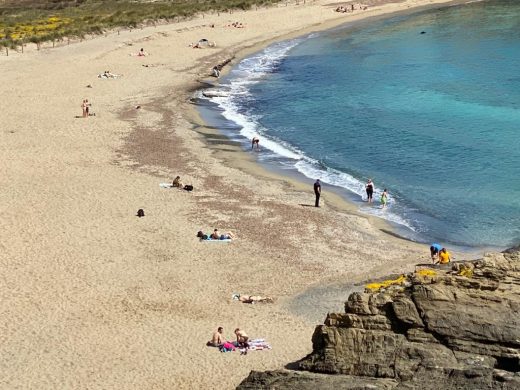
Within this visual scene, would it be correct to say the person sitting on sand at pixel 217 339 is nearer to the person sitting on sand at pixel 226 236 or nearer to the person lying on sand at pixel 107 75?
the person sitting on sand at pixel 226 236

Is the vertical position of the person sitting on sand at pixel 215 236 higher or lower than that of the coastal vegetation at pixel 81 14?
lower

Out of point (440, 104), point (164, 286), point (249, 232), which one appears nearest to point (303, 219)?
point (249, 232)

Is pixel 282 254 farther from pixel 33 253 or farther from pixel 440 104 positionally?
pixel 440 104

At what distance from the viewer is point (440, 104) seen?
2024 inches

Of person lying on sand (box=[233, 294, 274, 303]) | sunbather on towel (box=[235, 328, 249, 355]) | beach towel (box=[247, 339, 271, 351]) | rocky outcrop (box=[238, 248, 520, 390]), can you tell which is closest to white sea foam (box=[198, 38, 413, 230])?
person lying on sand (box=[233, 294, 274, 303])

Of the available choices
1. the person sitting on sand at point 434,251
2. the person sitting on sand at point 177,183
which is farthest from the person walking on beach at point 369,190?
the person sitting on sand at point 177,183

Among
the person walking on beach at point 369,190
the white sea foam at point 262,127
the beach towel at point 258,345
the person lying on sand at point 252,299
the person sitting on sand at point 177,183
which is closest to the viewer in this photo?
the beach towel at point 258,345

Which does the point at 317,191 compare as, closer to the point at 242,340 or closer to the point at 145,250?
the point at 145,250

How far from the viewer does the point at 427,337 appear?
14656 mm

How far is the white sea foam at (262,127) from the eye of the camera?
35.8 metres

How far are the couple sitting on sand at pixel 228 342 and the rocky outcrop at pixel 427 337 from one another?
4.33 metres

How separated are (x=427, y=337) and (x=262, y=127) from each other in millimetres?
32656

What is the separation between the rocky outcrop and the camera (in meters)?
13.9

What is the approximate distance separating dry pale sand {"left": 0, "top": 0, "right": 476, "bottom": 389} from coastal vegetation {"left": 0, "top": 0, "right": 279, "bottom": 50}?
2461 cm
